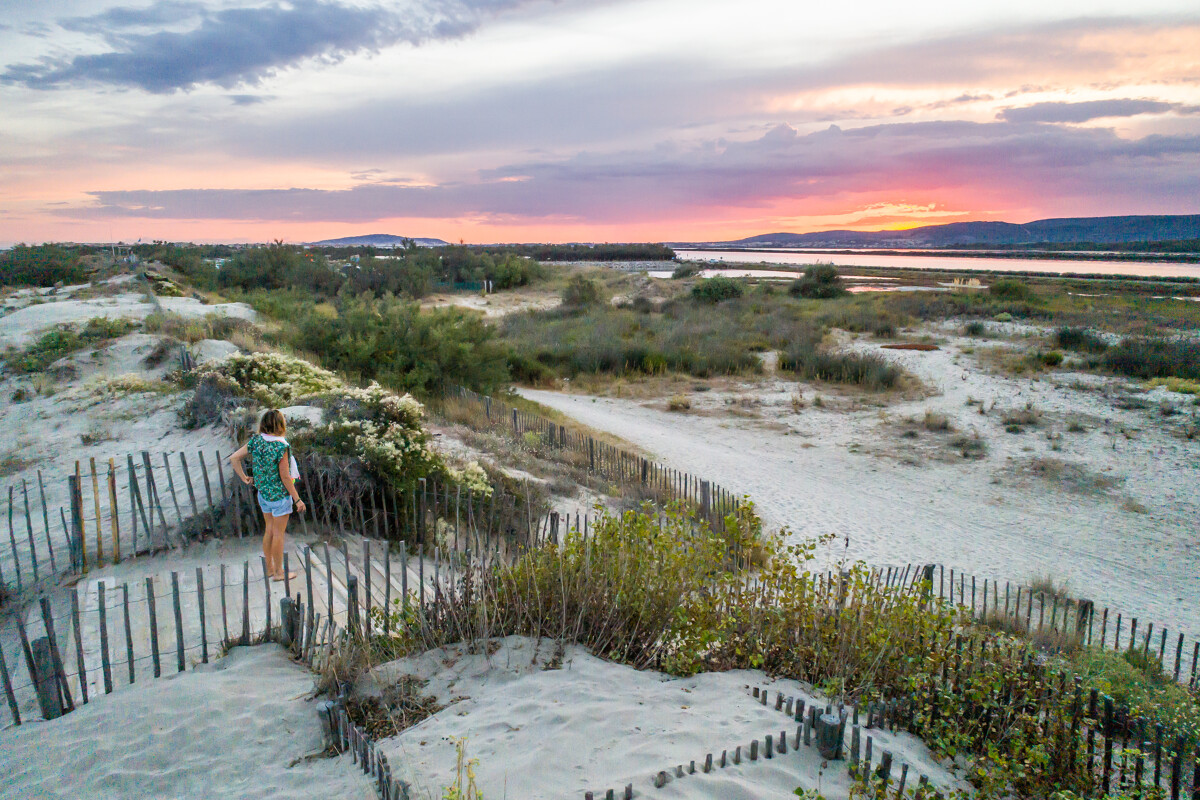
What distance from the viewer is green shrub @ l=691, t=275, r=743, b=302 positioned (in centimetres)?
3888

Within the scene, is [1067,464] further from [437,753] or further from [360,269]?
[360,269]

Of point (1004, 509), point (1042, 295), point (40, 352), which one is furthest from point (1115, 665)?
point (1042, 295)

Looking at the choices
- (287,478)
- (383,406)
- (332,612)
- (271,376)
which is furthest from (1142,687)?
(271,376)

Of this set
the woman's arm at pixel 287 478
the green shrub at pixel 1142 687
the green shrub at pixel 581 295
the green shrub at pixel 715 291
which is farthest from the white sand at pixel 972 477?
the green shrub at pixel 715 291

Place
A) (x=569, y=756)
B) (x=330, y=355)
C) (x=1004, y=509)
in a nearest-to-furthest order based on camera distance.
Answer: (x=569, y=756) < (x=1004, y=509) < (x=330, y=355)

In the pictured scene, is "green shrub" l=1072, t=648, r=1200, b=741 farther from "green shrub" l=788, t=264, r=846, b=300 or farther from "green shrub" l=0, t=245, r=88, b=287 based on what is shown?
"green shrub" l=788, t=264, r=846, b=300

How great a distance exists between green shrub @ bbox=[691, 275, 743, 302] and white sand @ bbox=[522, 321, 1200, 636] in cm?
1941

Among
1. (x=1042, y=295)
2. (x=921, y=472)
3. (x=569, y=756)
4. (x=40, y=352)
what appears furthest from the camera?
(x=1042, y=295)

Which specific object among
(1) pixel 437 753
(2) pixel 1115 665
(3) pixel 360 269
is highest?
(3) pixel 360 269

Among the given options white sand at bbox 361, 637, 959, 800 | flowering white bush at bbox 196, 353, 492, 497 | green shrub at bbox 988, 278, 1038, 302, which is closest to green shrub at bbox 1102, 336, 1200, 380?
green shrub at bbox 988, 278, 1038, 302

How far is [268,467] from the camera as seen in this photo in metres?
5.62

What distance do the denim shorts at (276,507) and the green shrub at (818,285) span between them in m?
40.8

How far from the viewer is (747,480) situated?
1244cm

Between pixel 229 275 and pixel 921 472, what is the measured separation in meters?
32.4
